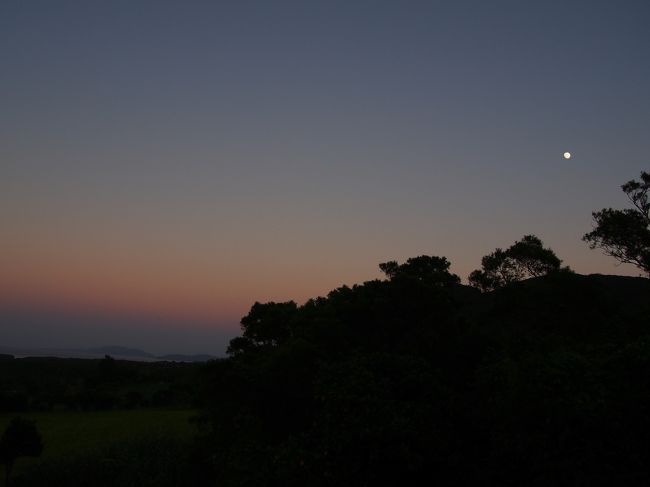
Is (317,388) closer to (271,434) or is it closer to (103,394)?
(271,434)

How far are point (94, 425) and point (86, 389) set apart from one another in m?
26.0

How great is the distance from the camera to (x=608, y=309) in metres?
30.6

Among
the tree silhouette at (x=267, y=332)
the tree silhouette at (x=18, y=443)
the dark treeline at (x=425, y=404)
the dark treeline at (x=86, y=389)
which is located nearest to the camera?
the dark treeline at (x=425, y=404)

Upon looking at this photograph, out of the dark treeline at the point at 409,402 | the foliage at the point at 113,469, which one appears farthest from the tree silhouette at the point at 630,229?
the foliage at the point at 113,469

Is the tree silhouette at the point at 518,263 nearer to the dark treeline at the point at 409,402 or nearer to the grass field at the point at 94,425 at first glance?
the dark treeline at the point at 409,402

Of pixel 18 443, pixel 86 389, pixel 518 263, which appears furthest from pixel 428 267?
pixel 86 389

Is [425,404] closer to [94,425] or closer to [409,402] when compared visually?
[409,402]

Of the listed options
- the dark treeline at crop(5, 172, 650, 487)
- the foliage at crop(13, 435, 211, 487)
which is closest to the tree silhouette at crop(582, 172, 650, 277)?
the dark treeline at crop(5, 172, 650, 487)

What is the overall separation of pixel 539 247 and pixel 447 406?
1093 inches

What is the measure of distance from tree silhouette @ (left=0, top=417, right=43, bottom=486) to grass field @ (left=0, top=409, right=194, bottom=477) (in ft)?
21.1

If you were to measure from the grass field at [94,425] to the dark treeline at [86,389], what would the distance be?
102 inches

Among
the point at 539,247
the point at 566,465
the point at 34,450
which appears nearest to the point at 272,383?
the point at 566,465

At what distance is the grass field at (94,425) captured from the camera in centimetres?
4350

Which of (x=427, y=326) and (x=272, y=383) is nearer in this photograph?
(x=272, y=383)
